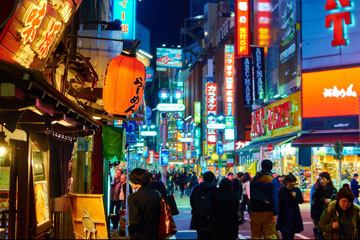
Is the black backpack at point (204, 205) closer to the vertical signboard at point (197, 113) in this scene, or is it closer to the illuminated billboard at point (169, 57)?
the illuminated billboard at point (169, 57)

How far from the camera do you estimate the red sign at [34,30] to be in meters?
7.80

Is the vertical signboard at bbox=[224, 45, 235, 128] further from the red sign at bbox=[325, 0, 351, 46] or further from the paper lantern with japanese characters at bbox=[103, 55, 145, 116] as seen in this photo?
the paper lantern with japanese characters at bbox=[103, 55, 145, 116]

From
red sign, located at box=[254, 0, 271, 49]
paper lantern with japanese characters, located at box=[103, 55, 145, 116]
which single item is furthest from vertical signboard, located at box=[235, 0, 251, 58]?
paper lantern with japanese characters, located at box=[103, 55, 145, 116]

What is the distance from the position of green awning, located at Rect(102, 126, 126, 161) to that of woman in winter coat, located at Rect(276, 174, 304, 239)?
6560 millimetres

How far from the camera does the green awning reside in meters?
17.2

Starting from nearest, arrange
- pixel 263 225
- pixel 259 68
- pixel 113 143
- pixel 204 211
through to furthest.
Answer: pixel 204 211 → pixel 263 225 → pixel 113 143 → pixel 259 68

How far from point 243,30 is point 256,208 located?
→ 28.6m

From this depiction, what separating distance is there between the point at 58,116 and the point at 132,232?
2227 mm

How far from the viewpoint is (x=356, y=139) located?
29672 millimetres

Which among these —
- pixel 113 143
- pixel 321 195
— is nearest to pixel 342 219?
pixel 321 195

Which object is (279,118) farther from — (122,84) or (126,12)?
(122,84)

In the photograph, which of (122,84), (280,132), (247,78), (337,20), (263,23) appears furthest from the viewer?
(247,78)

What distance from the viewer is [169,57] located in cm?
7706

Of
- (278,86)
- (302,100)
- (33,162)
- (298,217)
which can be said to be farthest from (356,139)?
(33,162)
